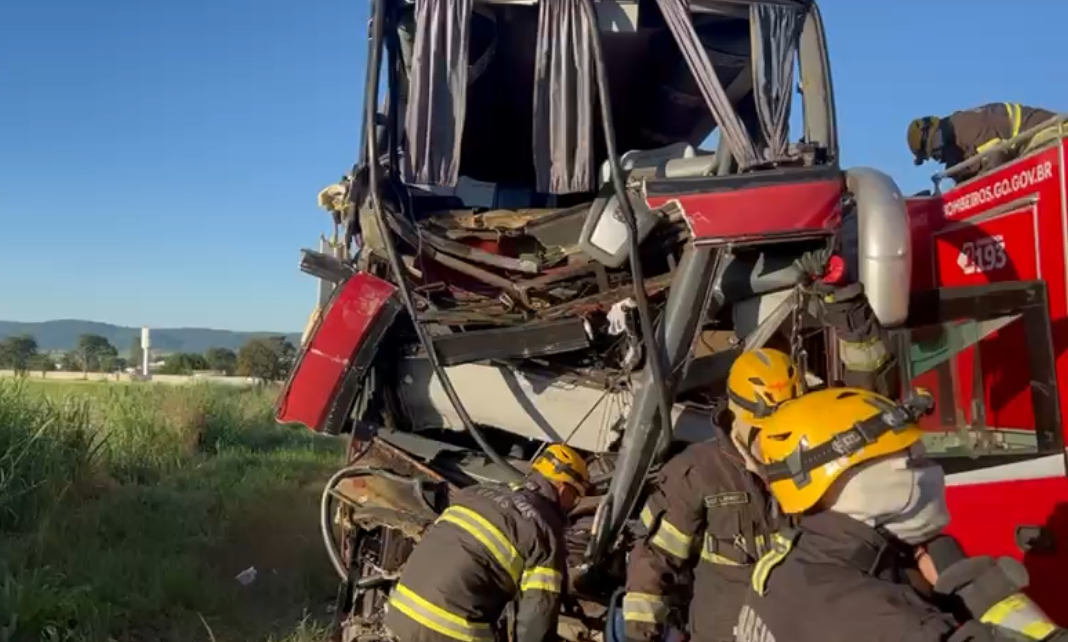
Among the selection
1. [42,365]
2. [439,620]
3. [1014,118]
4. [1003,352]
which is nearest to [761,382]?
[1003,352]

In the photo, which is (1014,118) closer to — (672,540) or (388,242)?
(672,540)

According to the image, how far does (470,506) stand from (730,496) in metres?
1.03

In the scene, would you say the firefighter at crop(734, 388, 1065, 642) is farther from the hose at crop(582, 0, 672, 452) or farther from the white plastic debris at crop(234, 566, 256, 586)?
the white plastic debris at crop(234, 566, 256, 586)

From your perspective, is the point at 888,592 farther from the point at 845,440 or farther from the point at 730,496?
the point at 730,496

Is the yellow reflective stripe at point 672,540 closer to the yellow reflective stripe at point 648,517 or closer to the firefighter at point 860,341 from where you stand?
the yellow reflective stripe at point 648,517

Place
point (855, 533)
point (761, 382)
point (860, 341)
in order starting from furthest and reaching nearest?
point (860, 341) < point (761, 382) < point (855, 533)

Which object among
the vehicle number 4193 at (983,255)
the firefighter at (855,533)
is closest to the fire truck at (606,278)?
the vehicle number 4193 at (983,255)

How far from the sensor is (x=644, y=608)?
363 centimetres

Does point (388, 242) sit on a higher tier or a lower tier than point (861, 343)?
higher

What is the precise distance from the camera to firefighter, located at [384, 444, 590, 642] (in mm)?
3887

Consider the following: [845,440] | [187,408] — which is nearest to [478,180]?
[845,440]

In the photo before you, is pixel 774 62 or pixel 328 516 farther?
pixel 328 516

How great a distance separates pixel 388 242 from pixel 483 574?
1.85 metres

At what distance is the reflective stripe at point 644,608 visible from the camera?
3627 millimetres
